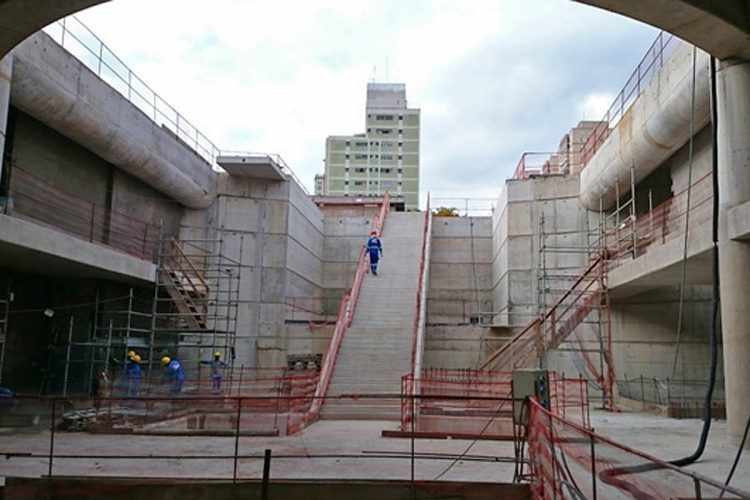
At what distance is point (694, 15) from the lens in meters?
9.24

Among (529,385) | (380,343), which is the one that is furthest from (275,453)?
(380,343)

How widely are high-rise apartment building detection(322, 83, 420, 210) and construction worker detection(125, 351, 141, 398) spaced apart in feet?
313

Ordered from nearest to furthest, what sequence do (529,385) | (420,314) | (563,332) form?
1. (529,385)
2. (420,314)
3. (563,332)

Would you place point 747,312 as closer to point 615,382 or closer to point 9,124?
point 615,382

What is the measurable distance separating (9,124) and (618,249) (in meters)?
17.5

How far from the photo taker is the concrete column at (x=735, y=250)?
10859 millimetres

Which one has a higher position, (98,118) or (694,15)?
(98,118)

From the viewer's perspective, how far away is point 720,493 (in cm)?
389

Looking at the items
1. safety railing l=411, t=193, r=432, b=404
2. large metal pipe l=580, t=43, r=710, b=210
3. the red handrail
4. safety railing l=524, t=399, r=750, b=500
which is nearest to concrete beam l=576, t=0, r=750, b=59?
large metal pipe l=580, t=43, r=710, b=210

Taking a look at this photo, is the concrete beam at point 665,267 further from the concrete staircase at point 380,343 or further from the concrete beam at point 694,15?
the concrete staircase at point 380,343

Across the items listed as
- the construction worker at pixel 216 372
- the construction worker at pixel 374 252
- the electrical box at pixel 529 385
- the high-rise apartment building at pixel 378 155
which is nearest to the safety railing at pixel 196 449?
the electrical box at pixel 529 385

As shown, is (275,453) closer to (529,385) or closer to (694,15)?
(529,385)

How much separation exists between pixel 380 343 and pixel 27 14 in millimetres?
13570

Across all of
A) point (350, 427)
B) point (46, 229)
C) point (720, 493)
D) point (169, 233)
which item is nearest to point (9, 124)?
point (46, 229)
